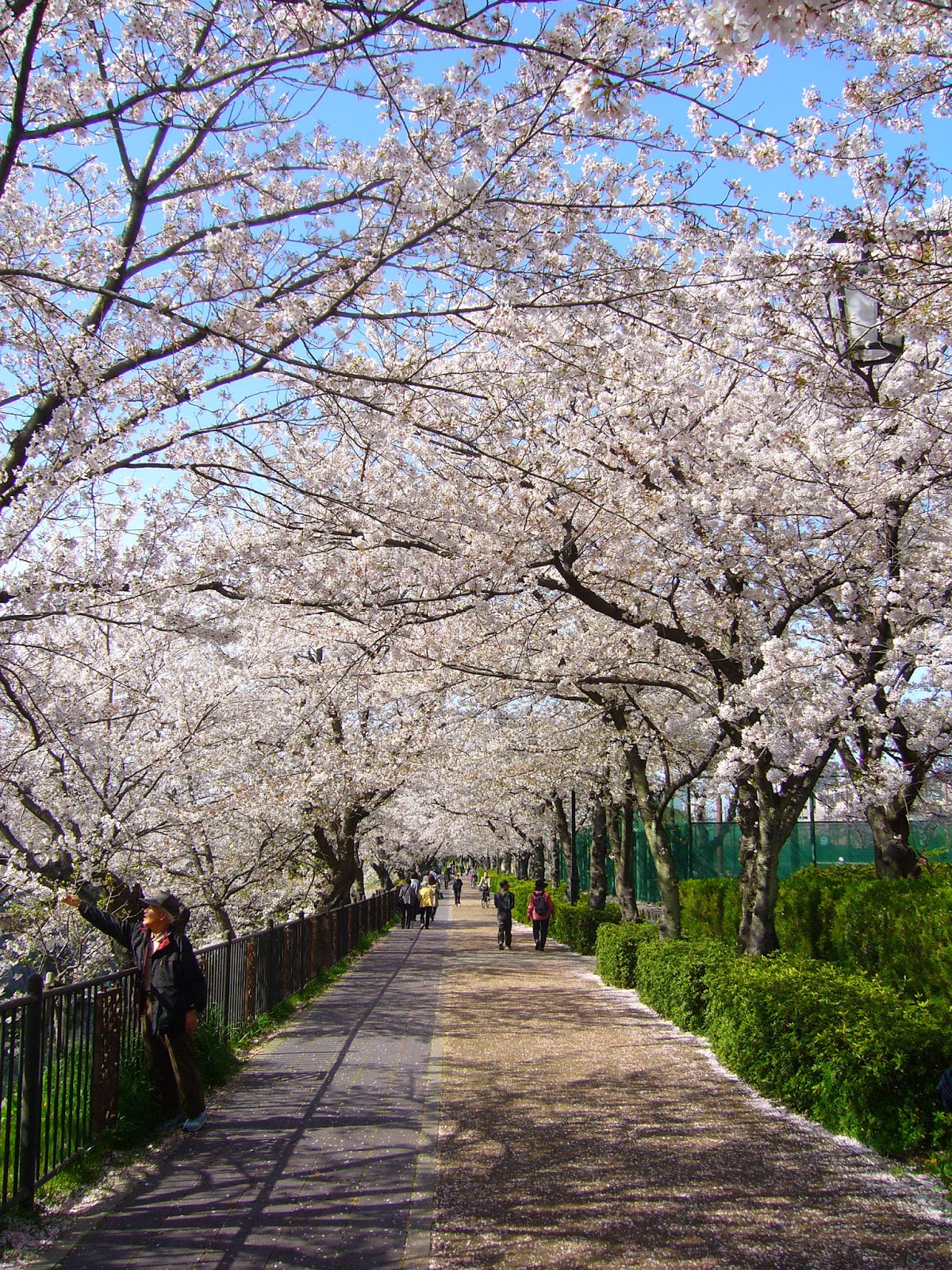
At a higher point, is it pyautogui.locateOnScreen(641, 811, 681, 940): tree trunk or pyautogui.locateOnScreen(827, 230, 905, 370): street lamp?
pyautogui.locateOnScreen(827, 230, 905, 370): street lamp

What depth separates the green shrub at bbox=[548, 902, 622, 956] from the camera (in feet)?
64.7

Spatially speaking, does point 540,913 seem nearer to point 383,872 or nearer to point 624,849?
point 624,849

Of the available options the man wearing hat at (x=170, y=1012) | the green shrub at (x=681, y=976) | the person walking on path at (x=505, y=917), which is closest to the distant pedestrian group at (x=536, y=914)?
the person walking on path at (x=505, y=917)

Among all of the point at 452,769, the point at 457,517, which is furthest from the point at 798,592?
the point at 452,769

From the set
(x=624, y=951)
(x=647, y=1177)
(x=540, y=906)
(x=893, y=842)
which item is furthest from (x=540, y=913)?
(x=647, y=1177)

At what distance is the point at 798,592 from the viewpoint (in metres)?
10.1

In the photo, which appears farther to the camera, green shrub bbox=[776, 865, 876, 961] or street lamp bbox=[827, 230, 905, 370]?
green shrub bbox=[776, 865, 876, 961]

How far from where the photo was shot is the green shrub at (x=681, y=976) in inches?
379

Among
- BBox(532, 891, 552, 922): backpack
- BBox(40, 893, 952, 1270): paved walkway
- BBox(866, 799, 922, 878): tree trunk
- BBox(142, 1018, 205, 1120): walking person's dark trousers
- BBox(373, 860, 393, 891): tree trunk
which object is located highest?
BBox(866, 799, 922, 878): tree trunk

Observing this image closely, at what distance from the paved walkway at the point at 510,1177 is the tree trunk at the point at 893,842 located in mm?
4805

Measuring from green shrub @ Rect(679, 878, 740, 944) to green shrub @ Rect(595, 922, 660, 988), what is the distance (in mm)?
4664

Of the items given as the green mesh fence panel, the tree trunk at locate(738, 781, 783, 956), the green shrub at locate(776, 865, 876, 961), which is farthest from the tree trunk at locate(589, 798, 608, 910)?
the tree trunk at locate(738, 781, 783, 956)

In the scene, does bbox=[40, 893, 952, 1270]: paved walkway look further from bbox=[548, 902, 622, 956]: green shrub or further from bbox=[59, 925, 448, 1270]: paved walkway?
bbox=[548, 902, 622, 956]: green shrub

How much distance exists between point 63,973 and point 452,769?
1183cm
